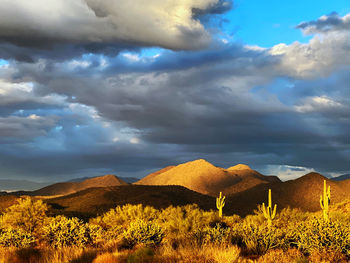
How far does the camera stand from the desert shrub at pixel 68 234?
20081 mm

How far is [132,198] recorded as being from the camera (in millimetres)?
66438

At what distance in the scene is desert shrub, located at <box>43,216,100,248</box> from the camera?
20.1 metres

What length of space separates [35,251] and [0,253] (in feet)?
4.72

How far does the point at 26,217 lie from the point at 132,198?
3447 cm

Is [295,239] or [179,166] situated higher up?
[179,166]

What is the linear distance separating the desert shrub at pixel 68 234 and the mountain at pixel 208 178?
82422 mm

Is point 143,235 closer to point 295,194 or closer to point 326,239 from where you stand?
point 326,239

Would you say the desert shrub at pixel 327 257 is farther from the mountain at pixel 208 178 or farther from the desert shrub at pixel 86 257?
the mountain at pixel 208 178

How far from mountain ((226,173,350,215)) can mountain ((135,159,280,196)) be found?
73.7ft

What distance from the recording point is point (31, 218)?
108 ft

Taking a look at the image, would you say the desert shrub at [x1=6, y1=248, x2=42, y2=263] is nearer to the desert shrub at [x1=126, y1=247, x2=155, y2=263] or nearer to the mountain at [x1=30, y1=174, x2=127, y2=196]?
the desert shrub at [x1=126, y1=247, x2=155, y2=263]

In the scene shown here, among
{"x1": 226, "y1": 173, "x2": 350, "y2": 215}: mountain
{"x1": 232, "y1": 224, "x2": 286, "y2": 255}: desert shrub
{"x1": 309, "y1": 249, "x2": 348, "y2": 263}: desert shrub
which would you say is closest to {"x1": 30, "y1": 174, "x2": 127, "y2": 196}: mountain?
{"x1": 226, "y1": 173, "x2": 350, "y2": 215}: mountain

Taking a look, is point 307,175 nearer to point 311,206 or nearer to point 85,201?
point 311,206

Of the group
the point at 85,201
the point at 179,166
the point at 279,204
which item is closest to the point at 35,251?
the point at 85,201
